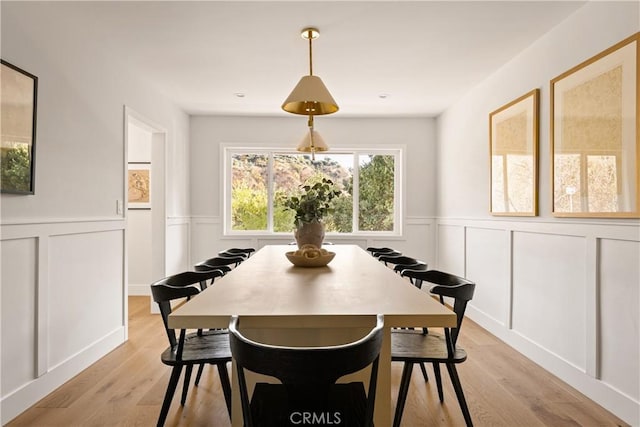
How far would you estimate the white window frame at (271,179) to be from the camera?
222 inches

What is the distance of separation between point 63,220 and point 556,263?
339 cm

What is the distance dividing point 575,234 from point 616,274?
1.29 ft

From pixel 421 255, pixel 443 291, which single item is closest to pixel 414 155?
pixel 421 255

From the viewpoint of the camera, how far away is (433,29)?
2.90m

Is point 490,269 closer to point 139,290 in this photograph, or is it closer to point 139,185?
point 139,290

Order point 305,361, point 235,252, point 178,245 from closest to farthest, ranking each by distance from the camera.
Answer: point 305,361 < point 235,252 < point 178,245

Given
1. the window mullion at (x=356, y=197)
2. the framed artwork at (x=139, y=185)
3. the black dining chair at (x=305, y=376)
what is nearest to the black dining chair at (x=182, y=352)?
the black dining chair at (x=305, y=376)

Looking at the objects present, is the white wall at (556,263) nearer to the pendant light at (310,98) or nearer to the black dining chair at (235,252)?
the pendant light at (310,98)

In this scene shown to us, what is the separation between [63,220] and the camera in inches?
A: 106

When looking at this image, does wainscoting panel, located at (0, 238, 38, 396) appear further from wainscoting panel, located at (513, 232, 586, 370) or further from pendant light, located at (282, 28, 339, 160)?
wainscoting panel, located at (513, 232, 586, 370)

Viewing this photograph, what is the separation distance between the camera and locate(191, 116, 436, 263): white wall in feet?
18.4

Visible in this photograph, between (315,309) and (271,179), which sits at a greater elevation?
(271,179)

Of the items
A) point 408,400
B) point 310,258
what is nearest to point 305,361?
point 310,258

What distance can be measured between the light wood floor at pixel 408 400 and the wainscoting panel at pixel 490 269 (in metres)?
0.58
